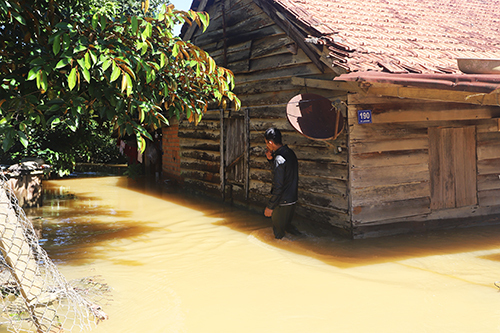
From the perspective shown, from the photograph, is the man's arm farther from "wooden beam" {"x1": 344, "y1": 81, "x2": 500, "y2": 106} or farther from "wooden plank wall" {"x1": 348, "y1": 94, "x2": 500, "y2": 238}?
"wooden beam" {"x1": 344, "y1": 81, "x2": 500, "y2": 106}

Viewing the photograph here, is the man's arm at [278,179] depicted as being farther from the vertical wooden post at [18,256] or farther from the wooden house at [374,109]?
the vertical wooden post at [18,256]

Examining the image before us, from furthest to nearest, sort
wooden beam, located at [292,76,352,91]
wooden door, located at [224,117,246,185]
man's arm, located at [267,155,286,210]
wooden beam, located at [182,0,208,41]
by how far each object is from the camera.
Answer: wooden beam, located at [182,0,208,41] < wooden door, located at [224,117,246,185] < wooden beam, located at [292,76,352,91] < man's arm, located at [267,155,286,210]

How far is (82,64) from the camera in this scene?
14.0ft

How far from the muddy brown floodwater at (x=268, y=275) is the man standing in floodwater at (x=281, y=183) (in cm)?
45

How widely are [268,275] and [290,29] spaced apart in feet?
14.4

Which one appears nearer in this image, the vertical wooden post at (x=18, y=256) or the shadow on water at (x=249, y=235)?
the vertical wooden post at (x=18, y=256)

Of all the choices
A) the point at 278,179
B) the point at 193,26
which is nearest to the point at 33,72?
the point at 278,179

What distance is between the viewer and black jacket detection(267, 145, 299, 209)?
652 cm

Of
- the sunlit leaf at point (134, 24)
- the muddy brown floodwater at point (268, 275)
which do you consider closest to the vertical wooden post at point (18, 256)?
the muddy brown floodwater at point (268, 275)

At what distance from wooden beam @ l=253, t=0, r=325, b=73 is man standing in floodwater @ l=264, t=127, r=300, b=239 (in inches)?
56.4

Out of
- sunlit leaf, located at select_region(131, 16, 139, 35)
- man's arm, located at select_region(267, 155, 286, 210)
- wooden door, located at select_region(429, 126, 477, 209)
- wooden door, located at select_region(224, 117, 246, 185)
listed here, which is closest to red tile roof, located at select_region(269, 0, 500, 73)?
wooden door, located at select_region(429, 126, 477, 209)

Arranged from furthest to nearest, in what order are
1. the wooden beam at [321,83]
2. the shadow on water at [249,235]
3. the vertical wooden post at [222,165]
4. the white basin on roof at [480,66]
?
the vertical wooden post at [222,165], the wooden beam at [321,83], the shadow on water at [249,235], the white basin on roof at [480,66]

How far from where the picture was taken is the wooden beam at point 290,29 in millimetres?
7098

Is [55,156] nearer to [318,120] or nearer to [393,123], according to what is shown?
[318,120]
